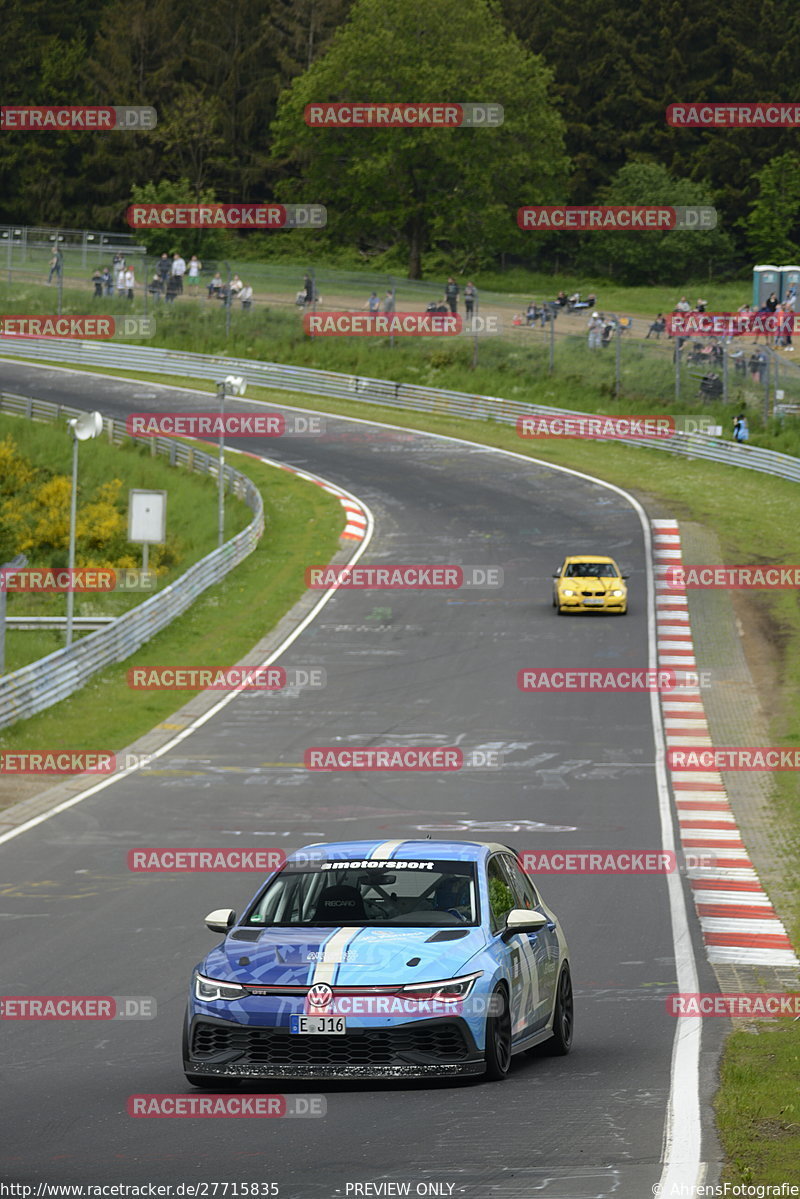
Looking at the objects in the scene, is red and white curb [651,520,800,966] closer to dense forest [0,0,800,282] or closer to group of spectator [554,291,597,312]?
group of spectator [554,291,597,312]

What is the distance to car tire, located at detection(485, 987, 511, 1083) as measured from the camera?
31.3 ft

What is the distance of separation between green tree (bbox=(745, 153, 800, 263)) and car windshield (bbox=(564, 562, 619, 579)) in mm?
67100

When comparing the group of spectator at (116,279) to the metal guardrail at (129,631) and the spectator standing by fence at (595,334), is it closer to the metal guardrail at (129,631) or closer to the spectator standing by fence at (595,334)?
→ the metal guardrail at (129,631)

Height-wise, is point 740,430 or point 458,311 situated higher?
point 458,311

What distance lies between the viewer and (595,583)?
39469mm

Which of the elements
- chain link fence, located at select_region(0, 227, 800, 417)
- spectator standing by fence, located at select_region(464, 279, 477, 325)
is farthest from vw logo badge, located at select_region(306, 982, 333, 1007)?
spectator standing by fence, located at select_region(464, 279, 477, 325)

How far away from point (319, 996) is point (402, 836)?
→ 37.0 ft

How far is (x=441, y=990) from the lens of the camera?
373 inches

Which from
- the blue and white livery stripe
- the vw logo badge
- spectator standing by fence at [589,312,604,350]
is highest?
spectator standing by fence at [589,312,604,350]

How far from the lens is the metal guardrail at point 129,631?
30.2 meters

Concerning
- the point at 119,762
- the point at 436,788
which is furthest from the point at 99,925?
the point at 119,762

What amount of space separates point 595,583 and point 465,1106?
31.0 meters

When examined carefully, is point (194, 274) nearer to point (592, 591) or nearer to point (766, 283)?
point (766, 283)

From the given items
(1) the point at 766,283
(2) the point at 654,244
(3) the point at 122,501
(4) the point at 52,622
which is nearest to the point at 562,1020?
(4) the point at 52,622
